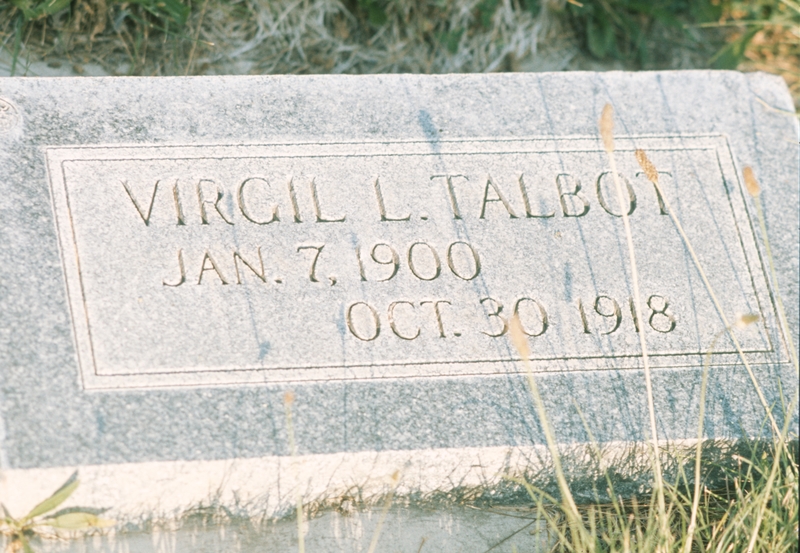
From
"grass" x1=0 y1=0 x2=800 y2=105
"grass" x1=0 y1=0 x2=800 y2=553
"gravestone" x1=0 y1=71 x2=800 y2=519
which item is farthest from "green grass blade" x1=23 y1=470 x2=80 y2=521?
"grass" x1=0 y1=0 x2=800 y2=105

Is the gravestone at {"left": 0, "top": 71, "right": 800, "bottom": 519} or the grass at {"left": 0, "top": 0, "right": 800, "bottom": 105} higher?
the grass at {"left": 0, "top": 0, "right": 800, "bottom": 105}

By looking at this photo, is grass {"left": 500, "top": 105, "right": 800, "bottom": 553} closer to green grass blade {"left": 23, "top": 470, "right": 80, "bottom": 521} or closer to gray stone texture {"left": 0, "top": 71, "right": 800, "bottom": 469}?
gray stone texture {"left": 0, "top": 71, "right": 800, "bottom": 469}

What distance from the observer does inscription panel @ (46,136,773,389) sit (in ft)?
6.59

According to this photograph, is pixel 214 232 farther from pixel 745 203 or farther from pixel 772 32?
pixel 772 32

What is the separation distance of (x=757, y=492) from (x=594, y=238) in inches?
32.2

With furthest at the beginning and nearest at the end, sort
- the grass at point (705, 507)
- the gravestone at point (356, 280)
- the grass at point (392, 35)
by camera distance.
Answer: the grass at point (392, 35)
the gravestone at point (356, 280)
the grass at point (705, 507)

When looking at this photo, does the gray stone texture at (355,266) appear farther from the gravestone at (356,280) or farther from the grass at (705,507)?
the grass at (705,507)

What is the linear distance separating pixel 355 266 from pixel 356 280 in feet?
0.13

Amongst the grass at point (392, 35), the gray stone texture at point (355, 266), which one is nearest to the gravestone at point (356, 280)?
the gray stone texture at point (355, 266)

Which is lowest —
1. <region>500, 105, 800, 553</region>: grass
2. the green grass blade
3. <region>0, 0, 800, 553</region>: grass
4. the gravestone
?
<region>500, 105, 800, 553</region>: grass

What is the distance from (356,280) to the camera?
2119mm

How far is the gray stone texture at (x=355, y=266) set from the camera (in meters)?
1.95

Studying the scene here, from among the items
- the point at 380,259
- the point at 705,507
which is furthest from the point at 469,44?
the point at 705,507

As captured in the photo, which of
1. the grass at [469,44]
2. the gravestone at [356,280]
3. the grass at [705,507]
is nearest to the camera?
the grass at [705,507]
